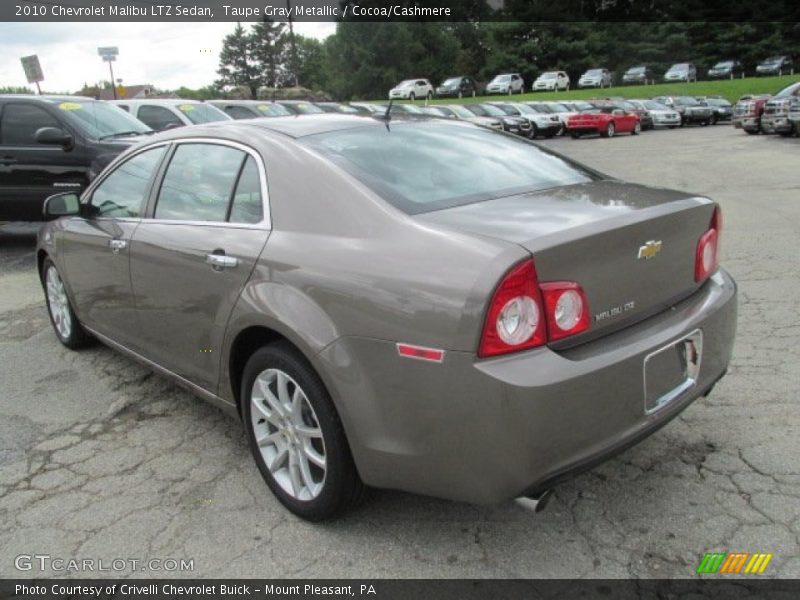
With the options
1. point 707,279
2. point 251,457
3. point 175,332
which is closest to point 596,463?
point 707,279

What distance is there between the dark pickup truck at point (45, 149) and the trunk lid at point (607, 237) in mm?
6520

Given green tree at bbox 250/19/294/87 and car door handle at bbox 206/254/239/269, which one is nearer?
car door handle at bbox 206/254/239/269

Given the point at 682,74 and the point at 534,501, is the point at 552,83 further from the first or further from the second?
the point at 534,501

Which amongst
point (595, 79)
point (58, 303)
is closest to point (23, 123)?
point (58, 303)

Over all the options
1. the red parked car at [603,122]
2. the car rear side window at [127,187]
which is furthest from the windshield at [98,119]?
the red parked car at [603,122]

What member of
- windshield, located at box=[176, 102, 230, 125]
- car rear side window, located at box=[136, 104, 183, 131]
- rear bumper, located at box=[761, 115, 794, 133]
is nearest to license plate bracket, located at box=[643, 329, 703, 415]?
windshield, located at box=[176, 102, 230, 125]

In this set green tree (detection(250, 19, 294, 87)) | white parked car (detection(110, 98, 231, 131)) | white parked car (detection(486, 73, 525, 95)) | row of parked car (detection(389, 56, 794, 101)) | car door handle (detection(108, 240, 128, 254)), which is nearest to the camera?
car door handle (detection(108, 240, 128, 254))

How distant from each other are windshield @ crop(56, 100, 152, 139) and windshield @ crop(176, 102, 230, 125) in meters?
2.84

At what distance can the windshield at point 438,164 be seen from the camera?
2.76 m

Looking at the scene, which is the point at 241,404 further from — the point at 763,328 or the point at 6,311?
the point at 6,311

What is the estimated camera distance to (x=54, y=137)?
→ 7.86 meters

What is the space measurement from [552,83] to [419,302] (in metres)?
51.8

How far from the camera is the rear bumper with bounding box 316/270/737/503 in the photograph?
2.12m

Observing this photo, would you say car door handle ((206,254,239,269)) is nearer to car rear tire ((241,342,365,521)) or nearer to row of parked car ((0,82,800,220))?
car rear tire ((241,342,365,521))
